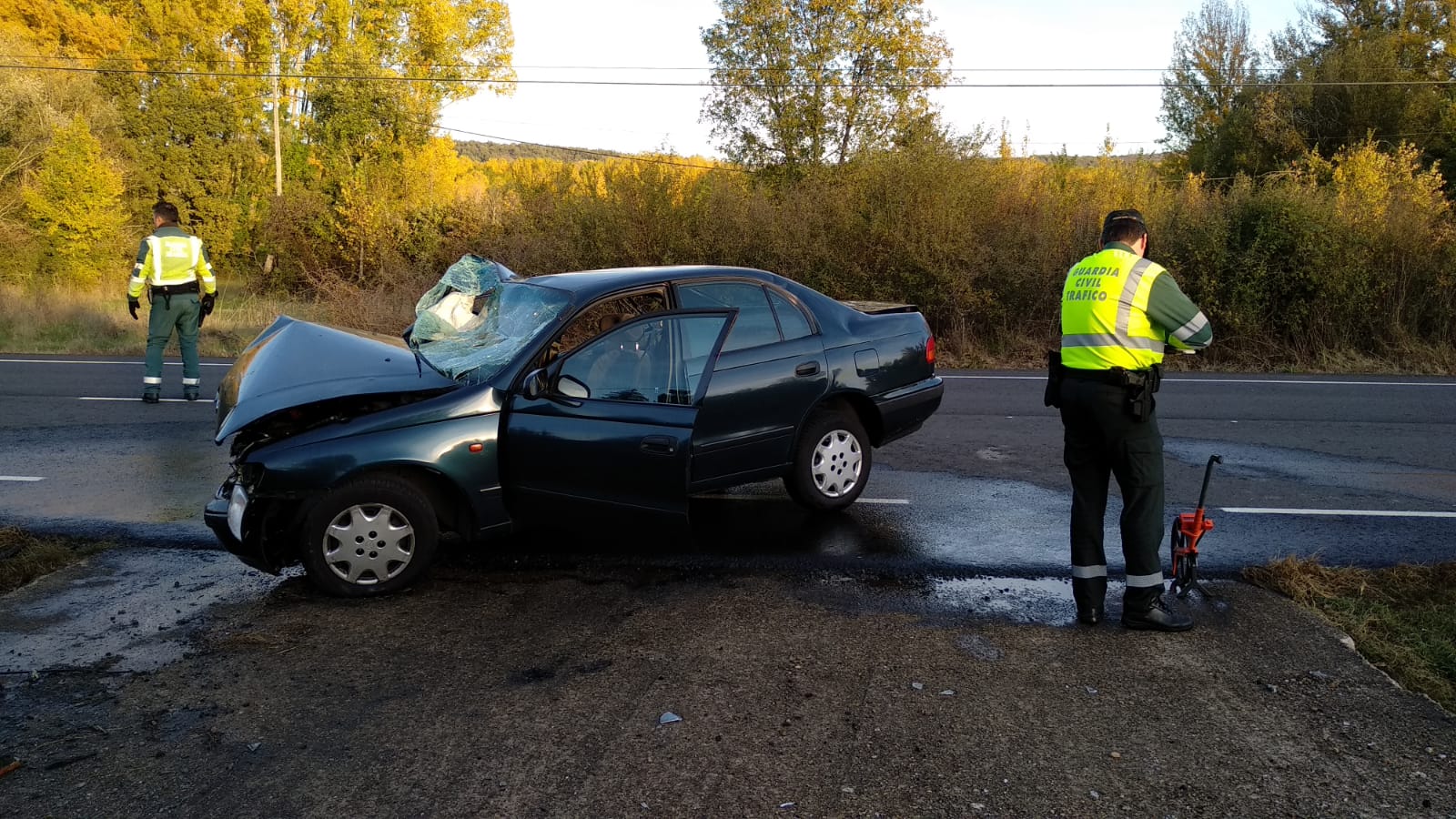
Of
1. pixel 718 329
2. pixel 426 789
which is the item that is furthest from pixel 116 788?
pixel 718 329

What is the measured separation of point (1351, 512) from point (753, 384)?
4.13 meters

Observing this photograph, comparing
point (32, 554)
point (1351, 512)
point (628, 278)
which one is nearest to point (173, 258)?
point (32, 554)

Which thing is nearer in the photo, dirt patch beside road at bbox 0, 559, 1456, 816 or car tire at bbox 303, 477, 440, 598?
dirt patch beside road at bbox 0, 559, 1456, 816

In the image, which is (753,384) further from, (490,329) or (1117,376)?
(1117,376)

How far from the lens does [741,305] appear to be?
6355 millimetres

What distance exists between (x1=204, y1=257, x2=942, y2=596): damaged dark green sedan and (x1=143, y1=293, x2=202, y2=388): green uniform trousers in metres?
6.25

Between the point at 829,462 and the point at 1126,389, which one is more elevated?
the point at 1126,389

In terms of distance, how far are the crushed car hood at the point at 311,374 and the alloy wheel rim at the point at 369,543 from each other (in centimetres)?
59

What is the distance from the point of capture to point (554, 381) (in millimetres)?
5461

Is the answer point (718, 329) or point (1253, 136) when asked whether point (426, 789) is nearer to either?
point (718, 329)

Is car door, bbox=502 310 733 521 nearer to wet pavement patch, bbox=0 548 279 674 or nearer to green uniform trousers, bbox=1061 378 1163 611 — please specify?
wet pavement patch, bbox=0 548 279 674

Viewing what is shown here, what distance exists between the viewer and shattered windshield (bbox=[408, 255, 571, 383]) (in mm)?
5754

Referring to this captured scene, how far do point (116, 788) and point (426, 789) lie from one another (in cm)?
100

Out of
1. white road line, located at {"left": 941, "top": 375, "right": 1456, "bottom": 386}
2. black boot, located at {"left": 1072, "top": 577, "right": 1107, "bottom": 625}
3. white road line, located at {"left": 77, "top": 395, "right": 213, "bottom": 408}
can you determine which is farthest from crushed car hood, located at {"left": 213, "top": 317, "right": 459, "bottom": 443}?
white road line, located at {"left": 941, "top": 375, "right": 1456, "bottom": 386}
